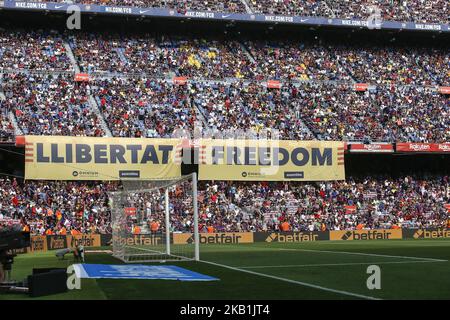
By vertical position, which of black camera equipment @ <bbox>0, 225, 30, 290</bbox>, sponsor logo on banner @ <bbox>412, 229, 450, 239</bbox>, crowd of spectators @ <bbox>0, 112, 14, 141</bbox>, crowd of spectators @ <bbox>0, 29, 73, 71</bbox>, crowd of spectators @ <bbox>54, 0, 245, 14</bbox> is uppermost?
crowd of spectators @ <bbox>54, 0, 245, 14</bbox>

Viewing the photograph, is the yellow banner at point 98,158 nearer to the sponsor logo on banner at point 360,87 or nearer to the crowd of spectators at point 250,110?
the crowd of spectators at point 250,110

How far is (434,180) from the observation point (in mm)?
53406

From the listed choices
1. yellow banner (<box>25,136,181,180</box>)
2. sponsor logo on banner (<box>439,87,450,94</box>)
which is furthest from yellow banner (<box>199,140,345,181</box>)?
sponsor logo on banner (<box>439,87,450,94</box>)

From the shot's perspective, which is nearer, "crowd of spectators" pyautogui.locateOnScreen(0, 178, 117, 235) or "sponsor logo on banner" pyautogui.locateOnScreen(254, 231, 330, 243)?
"crowd of spectators" pyautogui.locateOnScreen(0, 178, 117, 235)

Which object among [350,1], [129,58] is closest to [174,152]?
[129,58]

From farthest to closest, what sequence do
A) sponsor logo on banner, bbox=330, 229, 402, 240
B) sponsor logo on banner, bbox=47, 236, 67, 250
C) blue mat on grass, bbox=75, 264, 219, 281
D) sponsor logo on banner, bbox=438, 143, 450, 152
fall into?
sponsor logo on banner, bbox=438, 143, 450, 152
sponsor logo on banner, bbox=330, 229, 402, 240
sponsor logo on banner, bbox=47, 236, 67, 250
blue mat on grass, bbox=75, 264, 219, 281

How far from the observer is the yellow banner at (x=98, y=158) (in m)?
43.4

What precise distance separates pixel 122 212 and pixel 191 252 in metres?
3.25

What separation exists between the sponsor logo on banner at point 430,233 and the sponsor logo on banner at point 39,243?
80.1 feet

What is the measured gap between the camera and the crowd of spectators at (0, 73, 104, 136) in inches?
1779

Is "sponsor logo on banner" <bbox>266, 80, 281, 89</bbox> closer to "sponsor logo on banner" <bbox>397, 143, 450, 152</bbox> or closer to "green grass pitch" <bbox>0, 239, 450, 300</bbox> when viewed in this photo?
"sponsor logo on banner" <bbox>397, 143, 450, 152</bbox>

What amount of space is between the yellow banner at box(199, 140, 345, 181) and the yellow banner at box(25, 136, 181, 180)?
2472 millimetres

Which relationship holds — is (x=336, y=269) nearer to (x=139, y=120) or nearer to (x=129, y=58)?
(x=139, y=120)

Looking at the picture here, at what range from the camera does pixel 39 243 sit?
36875mm
